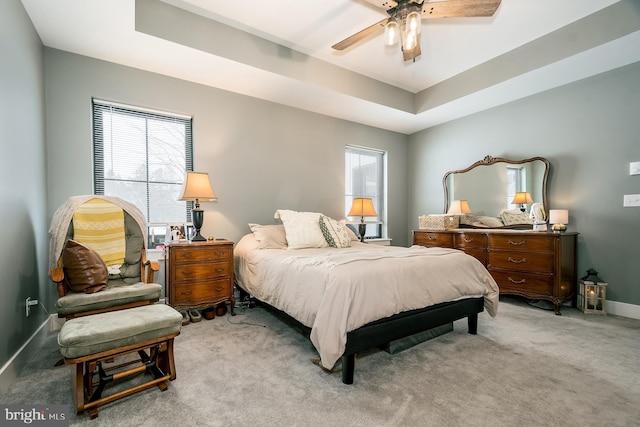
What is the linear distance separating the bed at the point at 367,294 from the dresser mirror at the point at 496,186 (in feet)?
6.19

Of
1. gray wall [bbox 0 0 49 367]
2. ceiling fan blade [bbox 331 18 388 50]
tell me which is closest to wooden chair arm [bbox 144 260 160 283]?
gray wall [bbox 0 0 49 367]

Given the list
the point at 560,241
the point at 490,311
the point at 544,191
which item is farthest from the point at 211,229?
the point at 544,191

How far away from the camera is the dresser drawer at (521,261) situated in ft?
10.6

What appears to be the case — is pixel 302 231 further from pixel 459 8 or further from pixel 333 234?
pixel 459 8

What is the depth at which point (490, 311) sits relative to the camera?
2590 mm

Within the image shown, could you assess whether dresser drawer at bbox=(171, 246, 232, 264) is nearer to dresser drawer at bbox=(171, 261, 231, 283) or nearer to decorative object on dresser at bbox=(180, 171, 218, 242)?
dresser drawer at bbox=(171, 261, 231, 283)

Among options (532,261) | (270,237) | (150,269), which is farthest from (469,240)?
(150,269)

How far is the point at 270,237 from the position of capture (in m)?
3.29

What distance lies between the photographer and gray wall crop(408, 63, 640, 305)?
3100mm

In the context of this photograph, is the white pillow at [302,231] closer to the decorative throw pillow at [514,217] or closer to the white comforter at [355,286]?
the white comforter at [355,286]

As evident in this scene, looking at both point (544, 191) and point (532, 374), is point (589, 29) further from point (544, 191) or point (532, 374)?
point (532, 374)

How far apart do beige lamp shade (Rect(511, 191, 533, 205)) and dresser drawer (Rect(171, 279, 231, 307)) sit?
12.5ft

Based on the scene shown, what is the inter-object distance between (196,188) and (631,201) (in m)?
4.57

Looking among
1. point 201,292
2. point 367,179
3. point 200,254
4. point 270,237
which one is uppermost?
point 367,179
